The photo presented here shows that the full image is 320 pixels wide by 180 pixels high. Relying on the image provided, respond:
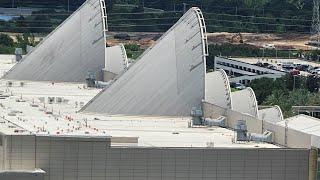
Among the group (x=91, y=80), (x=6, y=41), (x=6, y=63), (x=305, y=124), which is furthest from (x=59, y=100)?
(x=6, y=41)

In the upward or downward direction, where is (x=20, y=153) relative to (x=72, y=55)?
downward

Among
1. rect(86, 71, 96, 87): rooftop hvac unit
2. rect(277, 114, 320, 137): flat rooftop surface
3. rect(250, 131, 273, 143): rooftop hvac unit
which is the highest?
rect(86, 71, 96, 87): rooftop hvac unit

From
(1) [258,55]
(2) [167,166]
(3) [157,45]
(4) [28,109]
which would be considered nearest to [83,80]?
(3) [157,45]

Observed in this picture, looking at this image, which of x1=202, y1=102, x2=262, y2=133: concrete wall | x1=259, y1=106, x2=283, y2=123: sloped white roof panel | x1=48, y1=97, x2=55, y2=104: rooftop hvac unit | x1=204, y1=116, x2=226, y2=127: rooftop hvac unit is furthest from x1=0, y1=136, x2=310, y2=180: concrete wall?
x1=48, y1=97, x2=55, y2=104: rooftop hvac unit

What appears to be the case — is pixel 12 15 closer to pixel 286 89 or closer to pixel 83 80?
pixel 286 89

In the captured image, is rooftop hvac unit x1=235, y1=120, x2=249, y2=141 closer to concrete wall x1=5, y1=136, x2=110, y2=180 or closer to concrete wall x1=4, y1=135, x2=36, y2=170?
concrete wall x1=5, y1=136, x2=110, y2=180

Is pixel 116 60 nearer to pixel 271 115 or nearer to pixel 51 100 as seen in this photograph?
pixel 51 100
